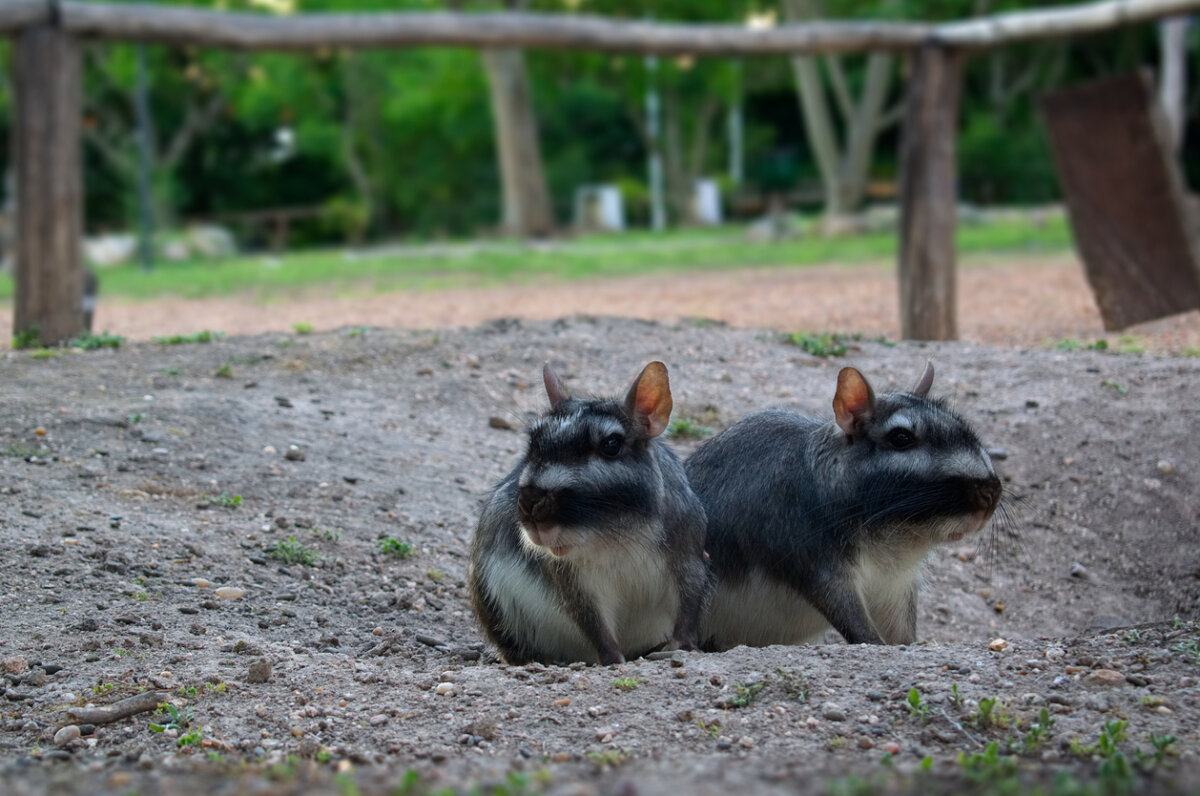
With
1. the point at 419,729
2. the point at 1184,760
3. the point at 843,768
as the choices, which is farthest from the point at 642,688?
the point at 1184,760

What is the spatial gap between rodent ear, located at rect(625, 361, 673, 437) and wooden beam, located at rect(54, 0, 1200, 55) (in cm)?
591

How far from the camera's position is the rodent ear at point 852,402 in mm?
4703

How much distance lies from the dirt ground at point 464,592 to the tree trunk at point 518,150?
1822cm

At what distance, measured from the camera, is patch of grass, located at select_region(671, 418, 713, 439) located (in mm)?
6801

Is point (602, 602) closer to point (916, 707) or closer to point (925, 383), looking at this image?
point (916, 707)

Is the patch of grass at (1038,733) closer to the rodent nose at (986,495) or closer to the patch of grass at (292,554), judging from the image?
the rodent nose at (986,495)

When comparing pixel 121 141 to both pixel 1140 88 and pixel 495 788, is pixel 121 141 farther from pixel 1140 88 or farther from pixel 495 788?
pixel 495 788

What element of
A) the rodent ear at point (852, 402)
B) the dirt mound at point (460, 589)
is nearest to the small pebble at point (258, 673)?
the dirt mound at point (460, 589)

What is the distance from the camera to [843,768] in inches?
106

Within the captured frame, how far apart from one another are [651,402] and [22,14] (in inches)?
237

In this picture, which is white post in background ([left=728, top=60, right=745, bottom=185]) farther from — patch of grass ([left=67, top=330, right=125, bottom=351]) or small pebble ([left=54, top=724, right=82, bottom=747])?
small pebble ([left=54, top=724, right=82, bottom=747])

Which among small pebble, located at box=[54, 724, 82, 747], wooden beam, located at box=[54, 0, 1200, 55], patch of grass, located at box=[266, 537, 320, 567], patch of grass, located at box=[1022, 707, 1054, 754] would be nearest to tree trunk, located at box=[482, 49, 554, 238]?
wooden beam, located at box=[54, 0, 1200, 55]

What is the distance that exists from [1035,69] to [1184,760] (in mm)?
37444

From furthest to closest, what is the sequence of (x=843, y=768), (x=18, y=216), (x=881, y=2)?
(x=881, y=2), (x=18, y=216), (x=843, y=768)
